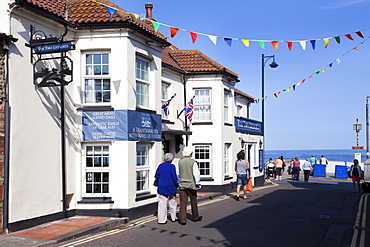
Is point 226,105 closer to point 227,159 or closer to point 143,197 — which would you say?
point 227,159

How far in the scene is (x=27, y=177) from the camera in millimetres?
9945

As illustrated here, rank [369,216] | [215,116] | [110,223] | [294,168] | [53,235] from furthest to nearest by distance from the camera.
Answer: [294,168]
[215,116]
[369,216]
[110,223]
[53,235]

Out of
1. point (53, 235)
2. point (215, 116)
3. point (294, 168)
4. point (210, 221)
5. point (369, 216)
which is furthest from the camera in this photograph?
point (294, 168)

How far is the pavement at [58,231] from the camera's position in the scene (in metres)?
8.45

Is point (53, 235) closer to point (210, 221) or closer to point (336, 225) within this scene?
point (210, 221)

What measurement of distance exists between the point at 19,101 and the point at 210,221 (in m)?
5.58

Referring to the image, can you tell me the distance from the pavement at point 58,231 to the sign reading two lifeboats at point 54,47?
404 cm

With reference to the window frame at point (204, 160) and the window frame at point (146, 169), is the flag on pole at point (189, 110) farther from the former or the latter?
the window frame at point (146, 169)

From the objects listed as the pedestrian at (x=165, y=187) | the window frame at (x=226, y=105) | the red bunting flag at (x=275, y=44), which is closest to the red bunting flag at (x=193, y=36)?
the red bunting flag at (x=275, y=44)

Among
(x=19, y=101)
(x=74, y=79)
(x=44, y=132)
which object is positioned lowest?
(x=44, y=132)

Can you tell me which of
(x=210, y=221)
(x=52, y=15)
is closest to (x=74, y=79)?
(x=52, y=15)

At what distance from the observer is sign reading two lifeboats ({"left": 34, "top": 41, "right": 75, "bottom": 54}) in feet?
32.1

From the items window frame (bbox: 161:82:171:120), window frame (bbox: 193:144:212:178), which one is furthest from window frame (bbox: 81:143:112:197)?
window frame (bbox: 193:144:212:178)

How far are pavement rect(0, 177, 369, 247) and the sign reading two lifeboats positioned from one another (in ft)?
13.2
